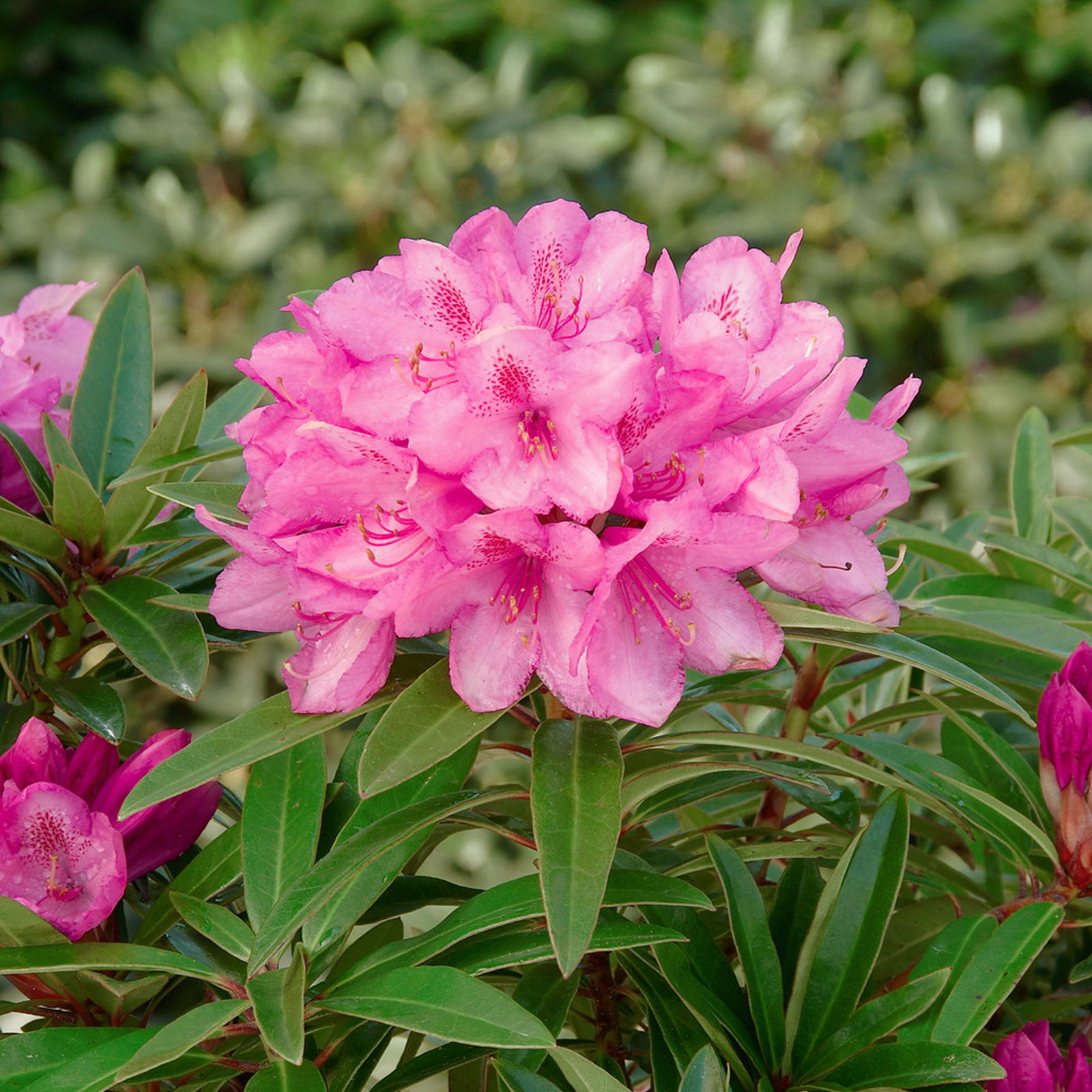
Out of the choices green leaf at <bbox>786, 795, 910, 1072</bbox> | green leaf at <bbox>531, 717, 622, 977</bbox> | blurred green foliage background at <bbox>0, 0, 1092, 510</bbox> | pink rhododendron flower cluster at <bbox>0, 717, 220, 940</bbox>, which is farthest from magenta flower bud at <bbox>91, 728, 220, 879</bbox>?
blurred green foliage background at <bbox>0, 0, 1092, 510</bbox>

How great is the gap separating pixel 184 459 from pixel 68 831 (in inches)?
8.6

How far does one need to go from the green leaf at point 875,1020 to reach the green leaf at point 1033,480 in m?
0.49

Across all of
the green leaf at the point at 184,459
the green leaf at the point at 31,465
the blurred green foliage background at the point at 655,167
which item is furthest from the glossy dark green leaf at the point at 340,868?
the blurred green foliage background at the point at 655,167

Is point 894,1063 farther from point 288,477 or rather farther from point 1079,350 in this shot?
point 1079,350

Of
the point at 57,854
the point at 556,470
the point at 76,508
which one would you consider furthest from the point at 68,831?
the point at 556,470

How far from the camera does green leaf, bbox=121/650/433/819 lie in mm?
654

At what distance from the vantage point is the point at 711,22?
3301 mm

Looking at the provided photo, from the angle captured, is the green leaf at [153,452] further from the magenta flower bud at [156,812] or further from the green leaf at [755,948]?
the green leaf at [755,948]

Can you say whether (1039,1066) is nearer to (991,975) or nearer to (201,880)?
(991,975)

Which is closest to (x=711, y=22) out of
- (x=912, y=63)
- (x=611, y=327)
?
(x=912, y=63)

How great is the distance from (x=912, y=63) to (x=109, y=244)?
1.99 meters

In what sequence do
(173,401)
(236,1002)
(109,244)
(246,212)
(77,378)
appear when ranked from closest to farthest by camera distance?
(236,1002) < (173,401) < (77,378) < (109,244) < (246,212)

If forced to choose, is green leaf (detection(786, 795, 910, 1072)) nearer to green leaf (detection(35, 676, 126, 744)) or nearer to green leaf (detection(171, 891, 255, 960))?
green leaf (detection(171, 891, 255, 960))

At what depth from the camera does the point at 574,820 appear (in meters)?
0.65
